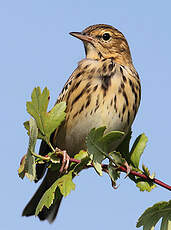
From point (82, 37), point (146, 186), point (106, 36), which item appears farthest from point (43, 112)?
point (106, 36)

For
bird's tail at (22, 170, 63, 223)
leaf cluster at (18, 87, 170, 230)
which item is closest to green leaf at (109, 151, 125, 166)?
leaf cluster at (18, 87, 170, 230)

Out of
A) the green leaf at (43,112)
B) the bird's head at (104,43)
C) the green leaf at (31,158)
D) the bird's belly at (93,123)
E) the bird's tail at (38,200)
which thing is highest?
the bird's head at (104,43)

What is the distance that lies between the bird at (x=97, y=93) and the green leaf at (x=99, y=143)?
1.91 m

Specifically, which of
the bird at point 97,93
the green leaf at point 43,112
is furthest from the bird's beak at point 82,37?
the green leaf at point 43,112

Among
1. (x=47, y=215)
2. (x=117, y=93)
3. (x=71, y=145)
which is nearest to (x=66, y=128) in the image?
(x=71, y=145)

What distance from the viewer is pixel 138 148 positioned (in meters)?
4.22

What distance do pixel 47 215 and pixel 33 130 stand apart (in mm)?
3658

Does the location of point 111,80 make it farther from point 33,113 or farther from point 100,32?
point 33,113

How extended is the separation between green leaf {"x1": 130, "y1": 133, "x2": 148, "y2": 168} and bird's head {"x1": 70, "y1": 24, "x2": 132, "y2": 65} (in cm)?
203

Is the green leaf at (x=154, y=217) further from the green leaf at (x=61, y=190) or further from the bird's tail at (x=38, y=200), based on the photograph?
the bird's tail at (x=38, y=200)

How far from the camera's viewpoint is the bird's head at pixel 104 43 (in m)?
6.07

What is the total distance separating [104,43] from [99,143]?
3.12 m

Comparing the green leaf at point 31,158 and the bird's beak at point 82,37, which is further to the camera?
the bird's beak at point 82,37

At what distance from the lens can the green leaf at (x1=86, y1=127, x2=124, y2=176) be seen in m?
3.32
